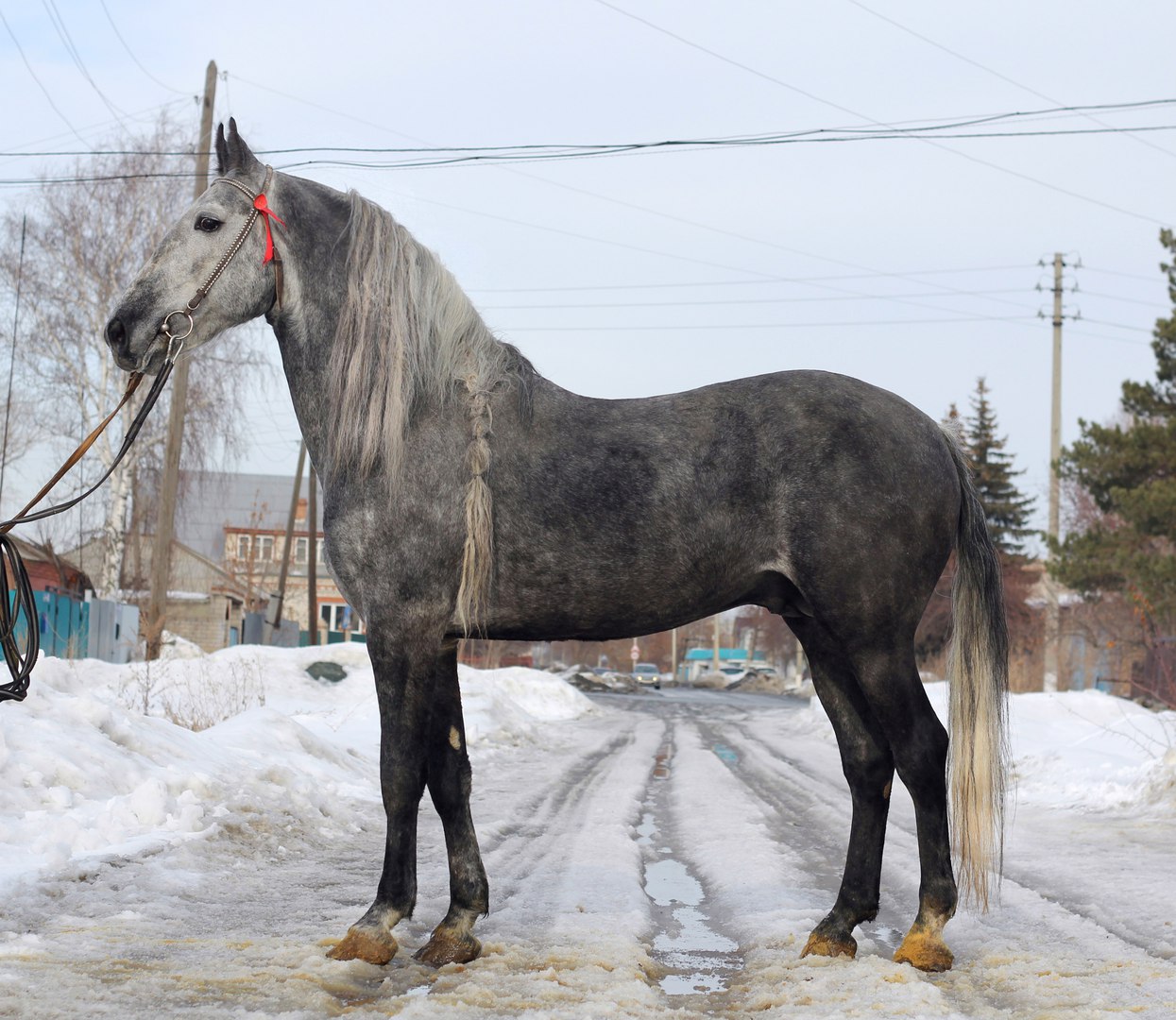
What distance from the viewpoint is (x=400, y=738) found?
13.6 ft

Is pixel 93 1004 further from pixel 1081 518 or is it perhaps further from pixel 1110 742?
pixel 1081 518

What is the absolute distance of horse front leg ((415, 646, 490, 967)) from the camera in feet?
13.9

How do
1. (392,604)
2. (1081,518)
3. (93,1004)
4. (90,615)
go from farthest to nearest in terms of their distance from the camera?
1. (1081,518)
2. (90,615)
3. (392,604)
4. (93,1004)

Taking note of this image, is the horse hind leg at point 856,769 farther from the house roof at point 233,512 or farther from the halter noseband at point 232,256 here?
the house roof at point 233,512

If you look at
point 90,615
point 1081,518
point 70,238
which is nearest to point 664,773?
point 90,615

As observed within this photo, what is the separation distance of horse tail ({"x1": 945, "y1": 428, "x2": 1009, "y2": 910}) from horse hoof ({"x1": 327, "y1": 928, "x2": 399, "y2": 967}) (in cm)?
206

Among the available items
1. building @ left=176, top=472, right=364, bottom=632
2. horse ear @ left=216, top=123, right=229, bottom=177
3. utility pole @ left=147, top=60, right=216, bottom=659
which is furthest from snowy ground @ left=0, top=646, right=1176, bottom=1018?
building @ left=176, top=472, right=364, bottom=632

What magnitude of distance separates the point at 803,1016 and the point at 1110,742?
10113mm

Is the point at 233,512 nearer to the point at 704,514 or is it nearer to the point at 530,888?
the point at 530,888

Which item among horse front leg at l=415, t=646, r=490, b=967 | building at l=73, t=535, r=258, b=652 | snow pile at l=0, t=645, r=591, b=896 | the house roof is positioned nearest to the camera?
horse front leg at l=415, t=646, r=490, b=967

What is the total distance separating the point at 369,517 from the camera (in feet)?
13.8

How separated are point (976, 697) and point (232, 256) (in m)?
3.23

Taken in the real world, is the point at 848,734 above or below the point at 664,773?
above

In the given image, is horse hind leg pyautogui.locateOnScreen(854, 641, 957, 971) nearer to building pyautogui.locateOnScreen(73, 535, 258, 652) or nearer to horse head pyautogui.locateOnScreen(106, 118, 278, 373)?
horse head pyautogui.locateOnScreen(106, 118, 278, 373)
